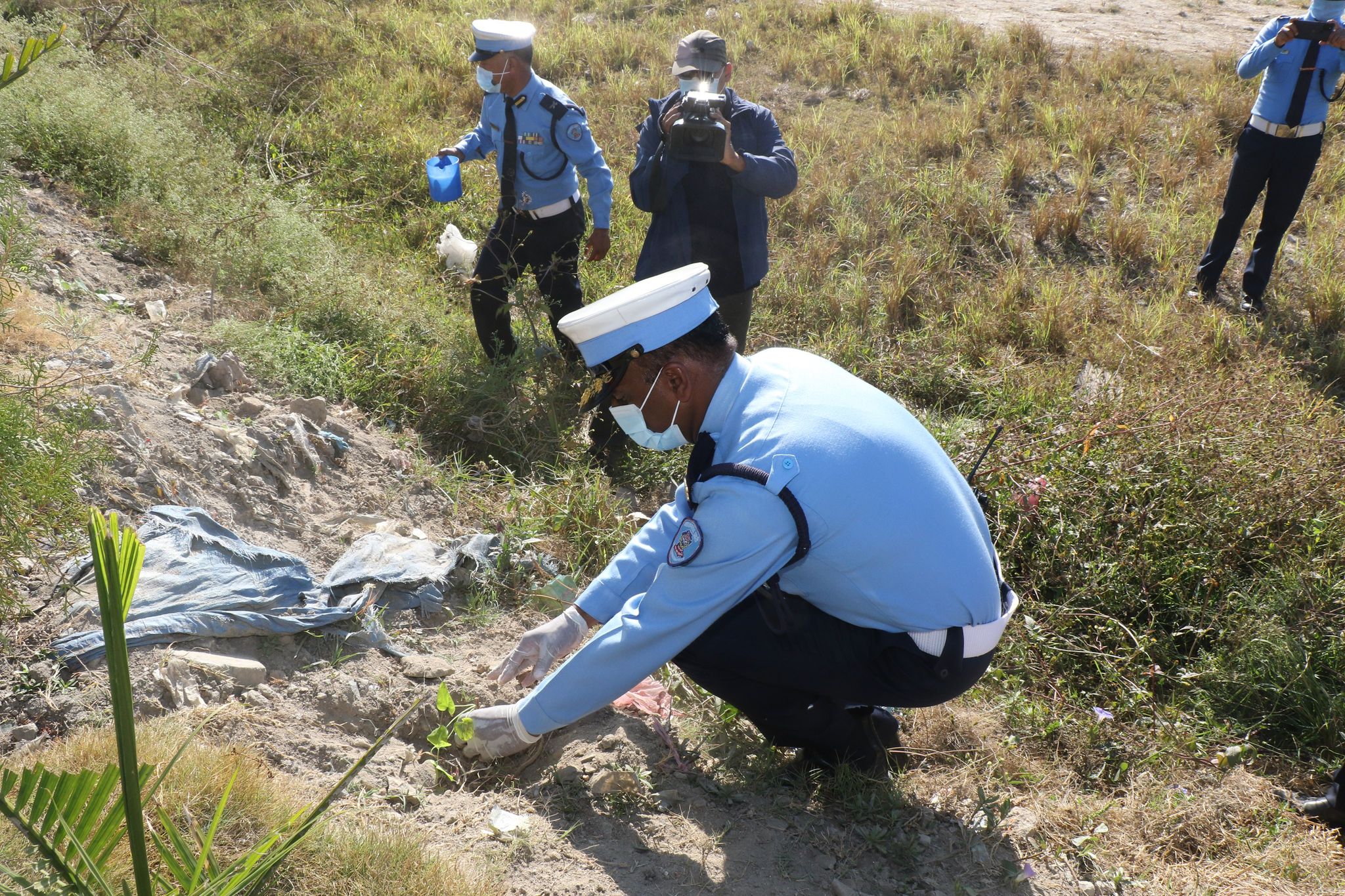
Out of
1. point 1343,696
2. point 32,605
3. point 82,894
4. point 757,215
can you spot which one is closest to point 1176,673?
point 1343,696

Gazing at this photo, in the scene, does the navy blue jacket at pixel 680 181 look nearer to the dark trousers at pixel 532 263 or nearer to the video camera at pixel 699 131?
the video camera at pixel 699 131

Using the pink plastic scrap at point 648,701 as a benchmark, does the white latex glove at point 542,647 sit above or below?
above

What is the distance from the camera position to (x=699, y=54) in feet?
13.0

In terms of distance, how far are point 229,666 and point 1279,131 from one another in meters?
5.69

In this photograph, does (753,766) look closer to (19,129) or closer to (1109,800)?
(1109,800)

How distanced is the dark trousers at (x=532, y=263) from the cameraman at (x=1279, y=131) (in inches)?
147

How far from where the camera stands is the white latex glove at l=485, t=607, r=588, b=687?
2547 millimetres

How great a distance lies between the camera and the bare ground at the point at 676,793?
7.59ft

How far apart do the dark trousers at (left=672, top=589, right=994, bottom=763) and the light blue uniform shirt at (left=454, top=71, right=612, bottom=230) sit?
9.07ft

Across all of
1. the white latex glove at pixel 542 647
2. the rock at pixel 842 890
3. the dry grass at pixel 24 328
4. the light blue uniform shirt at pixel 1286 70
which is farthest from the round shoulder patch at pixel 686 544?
the light blue uniform shirt at pixel 1286 70

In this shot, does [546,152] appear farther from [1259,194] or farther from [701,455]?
[1259,194]

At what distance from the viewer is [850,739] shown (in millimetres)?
2539

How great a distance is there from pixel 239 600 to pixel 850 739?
1754 millimetres

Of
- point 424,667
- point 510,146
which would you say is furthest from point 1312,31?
point 424,667
